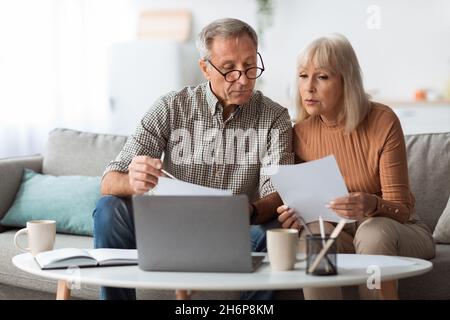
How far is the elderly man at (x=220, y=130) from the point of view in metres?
2.30

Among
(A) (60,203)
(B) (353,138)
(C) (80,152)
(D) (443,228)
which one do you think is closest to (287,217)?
(B) (353,138)

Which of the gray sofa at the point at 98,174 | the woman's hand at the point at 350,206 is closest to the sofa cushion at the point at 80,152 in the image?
the gray sofa at the point at 98,174

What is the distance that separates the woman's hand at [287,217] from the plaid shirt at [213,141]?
359 mm

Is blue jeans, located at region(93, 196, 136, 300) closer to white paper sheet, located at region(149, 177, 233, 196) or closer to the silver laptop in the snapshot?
white paper sheet, located at region(149, 177, 233, 196)

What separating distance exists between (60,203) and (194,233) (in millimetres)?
1396

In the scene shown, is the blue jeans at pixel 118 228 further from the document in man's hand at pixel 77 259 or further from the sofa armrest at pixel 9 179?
→ the sofa armrest at pixel 9 179

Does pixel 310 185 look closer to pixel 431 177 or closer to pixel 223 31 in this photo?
pixel 223 31

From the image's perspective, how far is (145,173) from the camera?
6.44 ft

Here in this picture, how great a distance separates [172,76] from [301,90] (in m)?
2.76

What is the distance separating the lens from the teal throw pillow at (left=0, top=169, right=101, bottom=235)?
2846mm

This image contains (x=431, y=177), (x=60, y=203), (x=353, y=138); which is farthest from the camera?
(x=60, y=203)

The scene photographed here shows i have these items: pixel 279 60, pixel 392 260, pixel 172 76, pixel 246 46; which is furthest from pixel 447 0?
pixel 392 260

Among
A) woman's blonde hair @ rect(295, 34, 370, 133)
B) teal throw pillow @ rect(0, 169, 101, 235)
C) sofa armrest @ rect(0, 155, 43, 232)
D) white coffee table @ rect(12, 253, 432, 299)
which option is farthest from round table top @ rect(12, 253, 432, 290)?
sofa armrest @ rect(0, 155, 43, 232)

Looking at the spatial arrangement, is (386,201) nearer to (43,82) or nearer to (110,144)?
(110,144)
